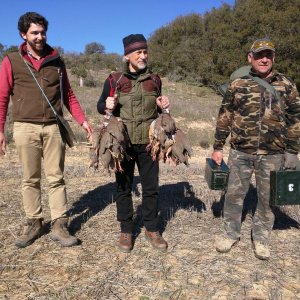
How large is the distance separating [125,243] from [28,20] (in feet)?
8.91

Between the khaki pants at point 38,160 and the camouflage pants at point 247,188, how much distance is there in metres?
2.03

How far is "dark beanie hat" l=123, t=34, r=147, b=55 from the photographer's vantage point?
3.82 meters

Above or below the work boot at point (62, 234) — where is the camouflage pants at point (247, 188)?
above

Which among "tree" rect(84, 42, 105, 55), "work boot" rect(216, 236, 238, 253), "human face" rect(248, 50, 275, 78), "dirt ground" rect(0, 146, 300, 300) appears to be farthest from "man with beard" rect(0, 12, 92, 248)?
"tree" rect(84, 42, 105, 55)

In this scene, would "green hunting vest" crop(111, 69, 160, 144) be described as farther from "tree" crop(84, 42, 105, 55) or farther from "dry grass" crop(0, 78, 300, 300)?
"tree" crop(84, 42, 105, 55)

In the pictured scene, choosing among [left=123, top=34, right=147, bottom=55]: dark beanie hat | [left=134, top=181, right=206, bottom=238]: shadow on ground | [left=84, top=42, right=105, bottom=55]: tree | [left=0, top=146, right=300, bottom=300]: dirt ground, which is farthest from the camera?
[left=84, top=42, right=105, bottom=55]: tree

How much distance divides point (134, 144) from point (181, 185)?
2952 millimetres

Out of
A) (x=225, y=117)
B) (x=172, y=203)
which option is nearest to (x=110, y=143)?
(x=225, y=117)

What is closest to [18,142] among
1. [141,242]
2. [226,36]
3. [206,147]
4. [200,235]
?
[141,242]

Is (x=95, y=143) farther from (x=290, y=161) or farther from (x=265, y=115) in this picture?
(x=290, y=161)

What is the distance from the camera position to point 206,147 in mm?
12211

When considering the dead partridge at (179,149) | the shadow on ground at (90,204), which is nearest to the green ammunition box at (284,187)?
the dead partridge at (179,149)

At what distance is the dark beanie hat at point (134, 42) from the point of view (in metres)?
3.82

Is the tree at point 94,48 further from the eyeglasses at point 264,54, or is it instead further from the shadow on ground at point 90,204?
the eyeglasses at point 264,54
